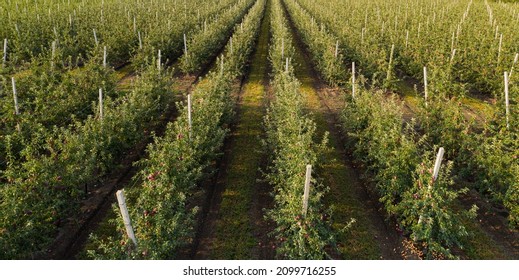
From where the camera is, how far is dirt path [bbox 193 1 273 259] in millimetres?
7391

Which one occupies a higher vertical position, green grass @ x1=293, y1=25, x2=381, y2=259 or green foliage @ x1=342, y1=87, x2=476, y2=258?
green foliage @ x1=342, y1=87, x2=476, y2=258

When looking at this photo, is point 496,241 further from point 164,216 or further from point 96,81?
point 96,81

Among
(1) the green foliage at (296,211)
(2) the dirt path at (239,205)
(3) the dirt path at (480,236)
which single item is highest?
(1) the green foliage at (296,211)

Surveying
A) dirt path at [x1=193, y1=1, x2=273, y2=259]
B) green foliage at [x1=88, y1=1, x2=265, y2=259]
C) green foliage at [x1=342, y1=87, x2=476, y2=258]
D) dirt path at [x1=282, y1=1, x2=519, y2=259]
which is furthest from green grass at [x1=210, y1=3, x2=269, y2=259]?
green foliage at [x1=342, y1=87, x2=476, y2=258]

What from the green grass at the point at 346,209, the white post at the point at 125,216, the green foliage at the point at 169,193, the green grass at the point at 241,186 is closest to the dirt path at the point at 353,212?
the green grass at the point at 346,209

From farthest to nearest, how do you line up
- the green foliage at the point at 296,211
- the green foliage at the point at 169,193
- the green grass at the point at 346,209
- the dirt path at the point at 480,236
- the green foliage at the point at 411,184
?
the green grass at the point at 346,209, the dirt path at the point at 480,236, the green foliage at the point at 411,184, the green foliage at the point at 296,211, the green foliage at the point at 169,193

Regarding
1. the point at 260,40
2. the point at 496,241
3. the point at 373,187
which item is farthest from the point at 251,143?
the point at 260,40

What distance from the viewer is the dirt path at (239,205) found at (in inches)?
291

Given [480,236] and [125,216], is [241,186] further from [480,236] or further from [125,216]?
[480,236]

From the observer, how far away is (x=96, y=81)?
12.8 metres

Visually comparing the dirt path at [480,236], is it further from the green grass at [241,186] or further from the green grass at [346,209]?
the green grass at [241,186]

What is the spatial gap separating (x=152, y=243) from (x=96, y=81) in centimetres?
887

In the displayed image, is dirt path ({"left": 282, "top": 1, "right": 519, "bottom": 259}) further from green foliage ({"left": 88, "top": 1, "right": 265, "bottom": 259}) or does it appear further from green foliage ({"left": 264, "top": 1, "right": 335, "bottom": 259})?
green foliage ({"left": 88, "top": 1, "right": 265, "bottom": 259})

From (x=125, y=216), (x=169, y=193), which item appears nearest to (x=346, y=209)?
(x=169, y=193)
